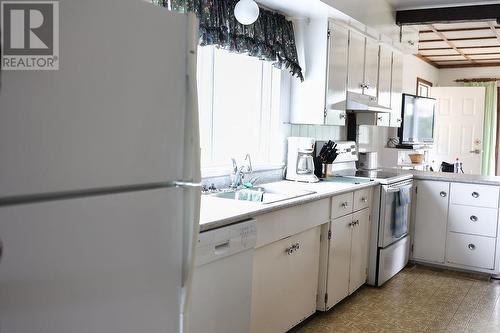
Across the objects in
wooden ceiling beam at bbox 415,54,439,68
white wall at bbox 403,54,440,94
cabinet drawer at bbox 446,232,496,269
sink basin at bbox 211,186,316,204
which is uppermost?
wooden ceiling beam at bbox 415,54,439,68

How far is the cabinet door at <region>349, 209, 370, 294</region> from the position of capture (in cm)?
382

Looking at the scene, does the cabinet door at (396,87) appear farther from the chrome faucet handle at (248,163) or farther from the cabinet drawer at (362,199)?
the chrome faucet handle at (248,163)

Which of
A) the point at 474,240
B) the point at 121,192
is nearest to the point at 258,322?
the point at 121,192

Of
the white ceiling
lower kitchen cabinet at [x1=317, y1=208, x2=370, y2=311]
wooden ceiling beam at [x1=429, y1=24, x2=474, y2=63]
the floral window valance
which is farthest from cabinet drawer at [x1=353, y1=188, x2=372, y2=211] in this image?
wooden ceiling beam at [x1=429, y1=24, x2=474, y2=63]

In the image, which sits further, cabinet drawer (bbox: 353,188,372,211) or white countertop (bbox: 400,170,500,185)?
white countertop (bbox: 400,170,500,185)

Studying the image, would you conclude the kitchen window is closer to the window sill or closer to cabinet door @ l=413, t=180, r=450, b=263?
the window sill

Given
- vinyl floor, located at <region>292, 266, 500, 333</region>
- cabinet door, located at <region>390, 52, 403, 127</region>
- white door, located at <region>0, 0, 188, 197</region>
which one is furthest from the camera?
cabinet door, located at <region>390, 52, 403, 127</region>

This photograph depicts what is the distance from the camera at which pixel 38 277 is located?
46.7 inches

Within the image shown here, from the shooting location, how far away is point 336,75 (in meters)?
3.89

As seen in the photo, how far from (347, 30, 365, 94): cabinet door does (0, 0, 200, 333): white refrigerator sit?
8.78ft

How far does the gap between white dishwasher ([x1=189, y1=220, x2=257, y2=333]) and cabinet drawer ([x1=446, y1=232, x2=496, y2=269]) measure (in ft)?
9.38

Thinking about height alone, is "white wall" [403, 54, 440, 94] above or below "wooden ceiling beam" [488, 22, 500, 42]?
below

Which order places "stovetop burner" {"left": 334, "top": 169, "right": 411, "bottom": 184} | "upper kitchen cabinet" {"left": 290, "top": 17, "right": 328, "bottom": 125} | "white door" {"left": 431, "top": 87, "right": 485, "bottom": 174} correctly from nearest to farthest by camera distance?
"upper kitchen cabinet" {"left": 290, "top": 17, "right": 328, "bottom": 125}
"stovetop burner" {"left": 334, "top": 169, "right": 411, "bottom": 184}
"white door" {"left": 431, "top": 87, "right": 485, "bottom": 174}

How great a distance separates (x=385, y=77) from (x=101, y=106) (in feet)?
12.9
